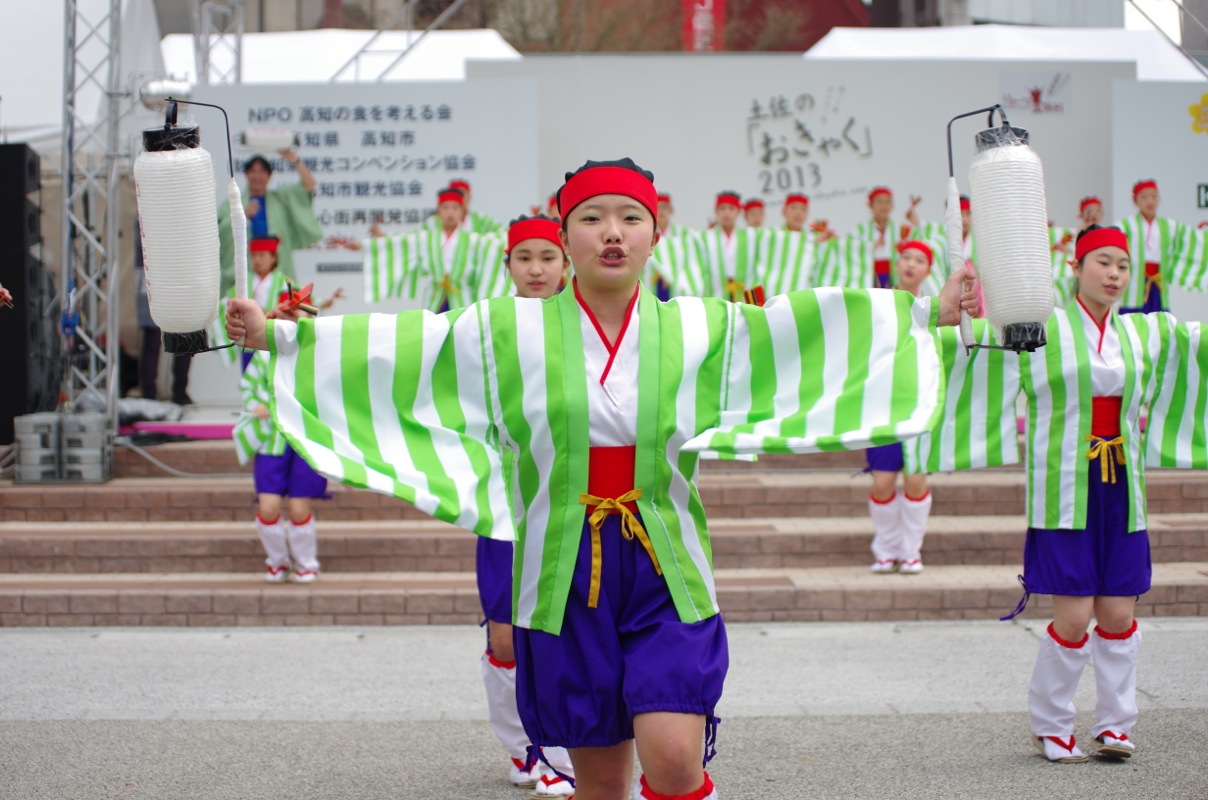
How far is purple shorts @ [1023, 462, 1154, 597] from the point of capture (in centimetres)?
469

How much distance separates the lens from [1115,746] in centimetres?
468

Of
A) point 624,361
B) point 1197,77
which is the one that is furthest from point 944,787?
point 1197,77

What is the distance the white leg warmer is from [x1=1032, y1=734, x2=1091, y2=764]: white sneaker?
2.94 metres

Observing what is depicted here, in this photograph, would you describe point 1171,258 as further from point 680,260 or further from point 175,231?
point 175,231

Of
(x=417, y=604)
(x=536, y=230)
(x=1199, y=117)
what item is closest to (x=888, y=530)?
(x=417, y=604)

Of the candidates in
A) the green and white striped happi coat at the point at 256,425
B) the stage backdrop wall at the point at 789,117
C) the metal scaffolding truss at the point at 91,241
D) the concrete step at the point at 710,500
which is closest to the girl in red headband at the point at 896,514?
the concrete step at the point at 710,500

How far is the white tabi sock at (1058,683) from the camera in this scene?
4.67 metres

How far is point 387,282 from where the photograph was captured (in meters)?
10.2

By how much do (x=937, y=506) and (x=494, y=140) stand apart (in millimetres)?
5065

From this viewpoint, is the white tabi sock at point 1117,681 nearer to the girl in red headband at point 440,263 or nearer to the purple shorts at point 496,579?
the purple shorts at point 496,579

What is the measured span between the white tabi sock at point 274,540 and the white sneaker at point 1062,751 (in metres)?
4.40

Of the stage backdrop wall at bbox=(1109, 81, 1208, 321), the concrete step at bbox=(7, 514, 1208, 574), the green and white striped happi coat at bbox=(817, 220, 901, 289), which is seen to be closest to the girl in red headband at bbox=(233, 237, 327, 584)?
the concrete step at bbox=(7, 514, 1208, 574)

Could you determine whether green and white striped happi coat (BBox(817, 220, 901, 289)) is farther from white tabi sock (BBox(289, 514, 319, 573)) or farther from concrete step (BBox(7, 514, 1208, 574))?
white tabi sock (BBox(289, 514, 319, 573))

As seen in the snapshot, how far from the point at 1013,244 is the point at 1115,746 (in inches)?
89.5
